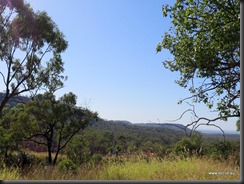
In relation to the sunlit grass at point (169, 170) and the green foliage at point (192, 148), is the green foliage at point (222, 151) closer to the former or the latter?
the green foliage at point (192, 148)

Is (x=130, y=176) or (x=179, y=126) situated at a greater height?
(x=179, y=126)

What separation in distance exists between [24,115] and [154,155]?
2003 centimetres

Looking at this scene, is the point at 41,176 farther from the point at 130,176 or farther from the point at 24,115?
the point at 24,115

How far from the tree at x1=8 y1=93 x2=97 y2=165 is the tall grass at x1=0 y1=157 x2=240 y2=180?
19515 mm

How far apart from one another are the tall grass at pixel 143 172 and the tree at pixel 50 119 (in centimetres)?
1952

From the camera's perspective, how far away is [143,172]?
754cm

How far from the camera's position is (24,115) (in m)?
27.2

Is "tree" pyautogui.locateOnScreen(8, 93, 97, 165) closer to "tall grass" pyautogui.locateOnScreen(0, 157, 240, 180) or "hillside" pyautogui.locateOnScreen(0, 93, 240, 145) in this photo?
"hillside" pyautogui.locateOnScreen(0, 93, 240, 145)

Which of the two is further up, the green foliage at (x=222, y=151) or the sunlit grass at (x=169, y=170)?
the green foliage at (x=222, y=151)

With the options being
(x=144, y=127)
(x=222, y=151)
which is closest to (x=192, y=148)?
(x=222, y=151)

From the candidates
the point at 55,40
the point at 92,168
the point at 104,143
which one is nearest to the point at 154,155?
the point at 92,168

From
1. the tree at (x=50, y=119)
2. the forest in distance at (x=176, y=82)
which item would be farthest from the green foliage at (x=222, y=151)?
the tree at (x=50, y=119)

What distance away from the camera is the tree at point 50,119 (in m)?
27.2

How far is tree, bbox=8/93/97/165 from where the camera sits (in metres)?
27.2
